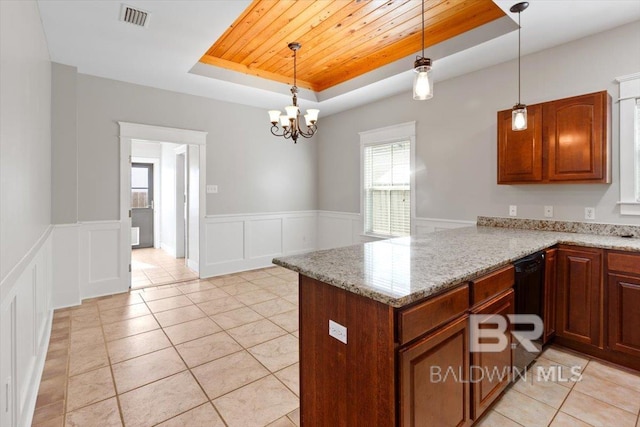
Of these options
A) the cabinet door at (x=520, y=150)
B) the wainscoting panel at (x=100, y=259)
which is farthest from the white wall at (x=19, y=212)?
the cabinet door at (x=520, y=150)

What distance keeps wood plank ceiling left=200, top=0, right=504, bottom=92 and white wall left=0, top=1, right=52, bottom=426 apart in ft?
5.90

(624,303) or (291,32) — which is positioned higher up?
(291,32)

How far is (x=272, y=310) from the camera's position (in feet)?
12.0

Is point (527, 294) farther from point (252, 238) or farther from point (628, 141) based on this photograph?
point (252, 238)

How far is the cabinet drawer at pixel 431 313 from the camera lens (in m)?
1.30

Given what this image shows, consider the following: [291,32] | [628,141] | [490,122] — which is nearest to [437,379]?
[628,141]

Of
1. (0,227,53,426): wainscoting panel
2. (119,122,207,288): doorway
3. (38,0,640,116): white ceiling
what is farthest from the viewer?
(119,122,207,288): doorway

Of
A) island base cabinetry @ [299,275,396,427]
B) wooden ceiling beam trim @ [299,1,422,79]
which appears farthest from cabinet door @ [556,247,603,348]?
wooden ceiling beam trim @ [299,1,422,79]

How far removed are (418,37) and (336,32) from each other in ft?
3.09

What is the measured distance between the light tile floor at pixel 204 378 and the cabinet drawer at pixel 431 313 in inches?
35.9

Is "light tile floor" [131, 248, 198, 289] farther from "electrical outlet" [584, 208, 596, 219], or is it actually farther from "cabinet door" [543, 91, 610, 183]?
"electrical outlet" [584, 208, 596, 219]

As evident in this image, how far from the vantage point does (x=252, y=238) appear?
5.52 m

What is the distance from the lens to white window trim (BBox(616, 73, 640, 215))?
2748 mm

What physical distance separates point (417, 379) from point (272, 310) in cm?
252
